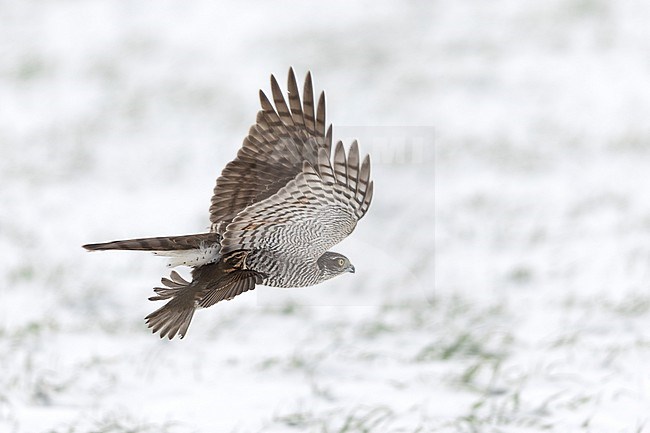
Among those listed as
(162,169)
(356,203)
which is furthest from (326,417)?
(162,169)

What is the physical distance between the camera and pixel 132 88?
12.0 meters

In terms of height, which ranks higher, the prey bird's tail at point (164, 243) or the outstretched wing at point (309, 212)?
the outstretched wing at point (309, 212)

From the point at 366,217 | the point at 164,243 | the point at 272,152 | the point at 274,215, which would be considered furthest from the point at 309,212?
the point at 366,217

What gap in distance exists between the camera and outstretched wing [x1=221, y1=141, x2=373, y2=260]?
3.02 m

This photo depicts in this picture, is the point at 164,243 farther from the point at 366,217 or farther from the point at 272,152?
the point at 366,217

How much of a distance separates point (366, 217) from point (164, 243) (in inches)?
242

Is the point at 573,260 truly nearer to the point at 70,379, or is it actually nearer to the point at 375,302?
the point at 375,302

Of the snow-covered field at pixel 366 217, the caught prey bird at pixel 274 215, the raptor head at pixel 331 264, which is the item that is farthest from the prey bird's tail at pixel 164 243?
the snow-covered field at pixel 366 217

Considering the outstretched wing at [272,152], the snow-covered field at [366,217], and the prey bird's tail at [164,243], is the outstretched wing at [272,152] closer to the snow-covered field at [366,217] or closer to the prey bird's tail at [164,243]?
the prey bird's tail at [164,243]

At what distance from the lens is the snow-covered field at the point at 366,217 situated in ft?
14.9

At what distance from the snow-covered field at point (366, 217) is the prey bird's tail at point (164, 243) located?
1313 millimetres

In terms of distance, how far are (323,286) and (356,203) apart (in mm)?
4376

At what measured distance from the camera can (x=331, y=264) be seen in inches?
132

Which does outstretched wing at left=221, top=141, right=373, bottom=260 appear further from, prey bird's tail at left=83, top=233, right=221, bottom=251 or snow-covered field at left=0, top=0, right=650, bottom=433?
snow-covered field at left=0, top=0, right=650, bottom=433
